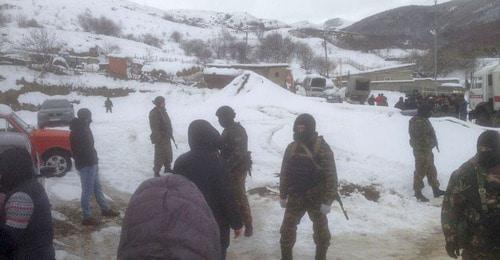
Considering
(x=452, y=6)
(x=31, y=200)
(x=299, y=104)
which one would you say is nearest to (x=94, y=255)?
(x=31, y=200)

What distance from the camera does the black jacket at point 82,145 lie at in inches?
267

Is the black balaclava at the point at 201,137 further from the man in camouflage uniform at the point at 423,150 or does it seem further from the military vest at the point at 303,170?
the man in camouflage uniform at the point at 423,150

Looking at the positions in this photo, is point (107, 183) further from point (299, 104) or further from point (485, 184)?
point (299, 104)

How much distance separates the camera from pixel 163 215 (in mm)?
2062

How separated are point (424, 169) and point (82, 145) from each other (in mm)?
5739

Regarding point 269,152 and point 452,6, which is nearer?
point 269,152

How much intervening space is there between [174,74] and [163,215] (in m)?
→ 48.8

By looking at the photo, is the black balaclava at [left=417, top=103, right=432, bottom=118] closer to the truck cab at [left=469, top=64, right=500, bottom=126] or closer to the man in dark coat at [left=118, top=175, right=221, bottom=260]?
the man in dark coat at [left=118, top=175, right=221, bottom=260]

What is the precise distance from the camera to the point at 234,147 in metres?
5.95

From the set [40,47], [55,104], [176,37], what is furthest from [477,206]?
[176,37]

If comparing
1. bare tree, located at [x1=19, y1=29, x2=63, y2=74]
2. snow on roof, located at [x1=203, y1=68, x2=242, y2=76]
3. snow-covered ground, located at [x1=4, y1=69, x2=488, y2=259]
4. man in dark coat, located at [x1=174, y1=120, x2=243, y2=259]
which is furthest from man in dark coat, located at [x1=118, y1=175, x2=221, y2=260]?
bare tree, located at [x1=19, y1=29, x2=63, y2=74]

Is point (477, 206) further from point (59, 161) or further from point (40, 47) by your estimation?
point (40, 47)

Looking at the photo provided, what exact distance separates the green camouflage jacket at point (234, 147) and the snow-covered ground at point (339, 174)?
1114 millimetres

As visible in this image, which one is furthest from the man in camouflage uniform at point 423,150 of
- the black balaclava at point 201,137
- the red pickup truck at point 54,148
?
the red pickup truck at point 54,148
